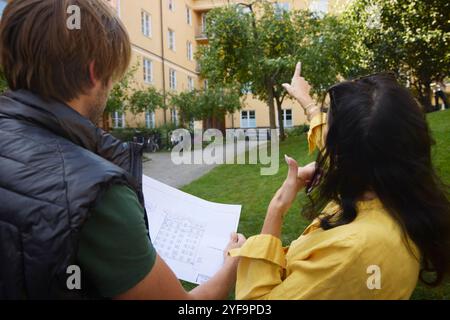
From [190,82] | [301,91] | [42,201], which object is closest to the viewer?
[42,201]

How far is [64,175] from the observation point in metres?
0.94

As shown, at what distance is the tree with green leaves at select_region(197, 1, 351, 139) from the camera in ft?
44.3

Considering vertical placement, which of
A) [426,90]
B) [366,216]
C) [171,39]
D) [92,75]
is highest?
[171,39]

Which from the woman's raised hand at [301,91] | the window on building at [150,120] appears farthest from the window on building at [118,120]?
the woman's raised hand at [301,91]

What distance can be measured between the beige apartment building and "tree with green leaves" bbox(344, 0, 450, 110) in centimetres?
216

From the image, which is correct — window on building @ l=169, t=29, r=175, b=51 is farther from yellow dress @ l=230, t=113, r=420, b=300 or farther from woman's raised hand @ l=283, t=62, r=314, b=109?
yellow dress @ l=230, t=113, r=420, b=300

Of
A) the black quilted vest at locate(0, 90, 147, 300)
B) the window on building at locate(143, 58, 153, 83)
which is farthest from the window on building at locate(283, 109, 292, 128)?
the black quilted vest at locate(0, 90, 147, 300)

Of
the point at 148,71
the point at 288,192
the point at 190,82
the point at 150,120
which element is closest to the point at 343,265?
the point at 288,192

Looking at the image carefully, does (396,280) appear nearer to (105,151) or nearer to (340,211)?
(340,211)

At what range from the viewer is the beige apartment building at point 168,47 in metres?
20.4

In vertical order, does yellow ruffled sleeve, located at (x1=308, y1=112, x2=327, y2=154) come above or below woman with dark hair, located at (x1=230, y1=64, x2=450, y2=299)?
above

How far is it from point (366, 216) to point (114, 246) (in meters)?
0.79

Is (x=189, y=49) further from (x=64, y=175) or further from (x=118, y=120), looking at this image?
(x=64, y=175)

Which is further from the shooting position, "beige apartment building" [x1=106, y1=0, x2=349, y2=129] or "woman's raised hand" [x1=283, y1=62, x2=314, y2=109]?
"beige apartment building" [x1=106, y1=0, x2=349, y2=129]
